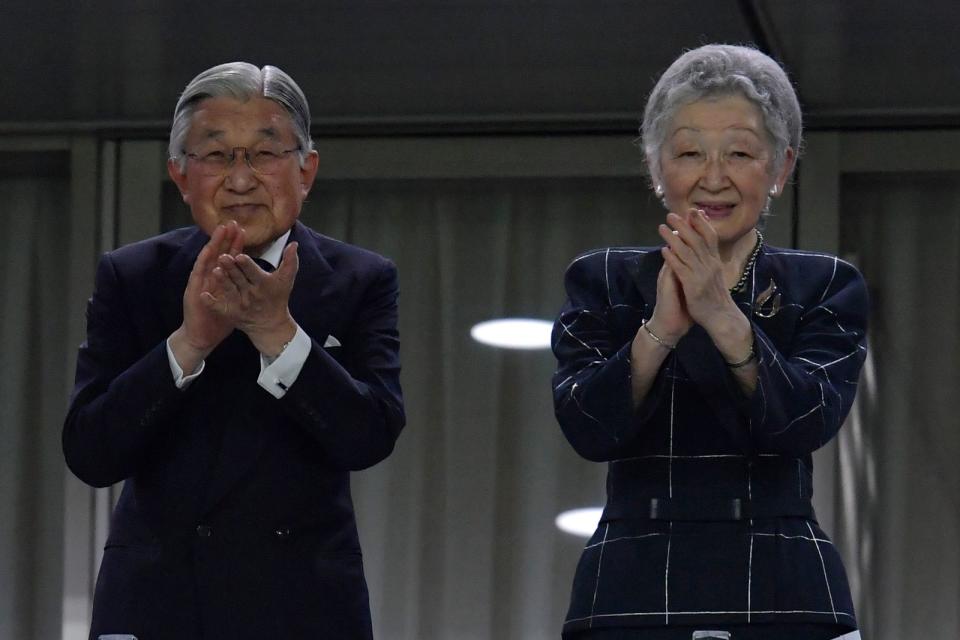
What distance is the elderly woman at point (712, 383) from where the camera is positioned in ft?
7.97

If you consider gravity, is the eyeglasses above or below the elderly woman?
above

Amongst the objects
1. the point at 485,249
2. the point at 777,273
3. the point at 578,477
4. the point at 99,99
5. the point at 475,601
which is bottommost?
the point at 475,601

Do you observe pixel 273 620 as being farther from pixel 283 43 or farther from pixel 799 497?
pixel 283 43

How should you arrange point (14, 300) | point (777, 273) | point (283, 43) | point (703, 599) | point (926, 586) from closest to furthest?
point (703, 599) < point (777, 273) < point (283, 43) < point (926, 586) < point (14, 300)

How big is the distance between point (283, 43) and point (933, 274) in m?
2.01

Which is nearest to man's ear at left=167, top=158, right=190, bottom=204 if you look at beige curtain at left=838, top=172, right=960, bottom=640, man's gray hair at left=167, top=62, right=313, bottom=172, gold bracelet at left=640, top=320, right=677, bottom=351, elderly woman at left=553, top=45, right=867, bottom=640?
man's gray hair at left=167, top=62, right=313, bottom=172

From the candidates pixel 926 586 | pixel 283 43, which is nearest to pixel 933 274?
pixel 926 586

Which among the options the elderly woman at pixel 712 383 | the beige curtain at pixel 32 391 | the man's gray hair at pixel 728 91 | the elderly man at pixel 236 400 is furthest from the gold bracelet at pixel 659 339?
the beige curtain at pixel 32 391

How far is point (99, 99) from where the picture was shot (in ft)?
17.6

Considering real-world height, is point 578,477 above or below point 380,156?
below

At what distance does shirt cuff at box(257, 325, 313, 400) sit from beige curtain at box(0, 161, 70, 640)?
3165 millimetres

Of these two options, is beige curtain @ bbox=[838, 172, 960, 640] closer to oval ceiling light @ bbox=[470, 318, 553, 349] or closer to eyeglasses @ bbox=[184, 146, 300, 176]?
oval ceiling light @ bbox=[470, 318, 553, 349]

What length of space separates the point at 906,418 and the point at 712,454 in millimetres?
2952

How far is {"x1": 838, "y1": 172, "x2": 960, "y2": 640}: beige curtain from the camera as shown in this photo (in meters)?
5.21
